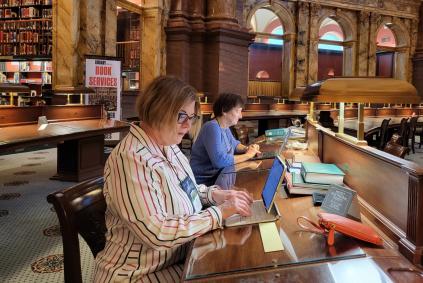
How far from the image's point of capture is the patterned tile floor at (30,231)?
2.75 metres

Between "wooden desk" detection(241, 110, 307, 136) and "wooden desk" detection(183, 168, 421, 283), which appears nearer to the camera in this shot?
"wooden desk" detection(183, 168, 421, 283)

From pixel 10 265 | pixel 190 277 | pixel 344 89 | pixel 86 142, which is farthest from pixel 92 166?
pixel 190 277

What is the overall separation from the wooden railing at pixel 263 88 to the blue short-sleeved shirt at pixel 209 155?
13.5m

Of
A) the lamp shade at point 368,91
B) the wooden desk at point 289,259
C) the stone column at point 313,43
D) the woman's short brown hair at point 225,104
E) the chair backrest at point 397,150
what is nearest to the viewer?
the wooden desk at point 289,259

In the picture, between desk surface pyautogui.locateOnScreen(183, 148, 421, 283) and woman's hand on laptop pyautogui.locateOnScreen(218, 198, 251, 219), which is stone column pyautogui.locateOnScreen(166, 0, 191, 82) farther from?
desk surface pyautogui.locateOnScreen(183, 148, 421, 283)

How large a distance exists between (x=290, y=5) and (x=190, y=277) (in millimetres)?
13885

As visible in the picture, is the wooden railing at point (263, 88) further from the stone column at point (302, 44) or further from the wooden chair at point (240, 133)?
the wooden chair at point (240, 133)

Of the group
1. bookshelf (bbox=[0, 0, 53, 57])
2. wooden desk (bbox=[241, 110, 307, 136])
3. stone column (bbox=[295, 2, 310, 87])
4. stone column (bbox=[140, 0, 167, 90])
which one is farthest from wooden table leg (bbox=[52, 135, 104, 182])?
stone column (bbox=[295, 2, 310, 87])

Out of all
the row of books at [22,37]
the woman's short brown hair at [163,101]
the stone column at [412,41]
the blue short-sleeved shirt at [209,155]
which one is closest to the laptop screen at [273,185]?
the woman's short brown hair at [163,101]

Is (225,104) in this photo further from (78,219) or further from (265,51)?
(265,51)

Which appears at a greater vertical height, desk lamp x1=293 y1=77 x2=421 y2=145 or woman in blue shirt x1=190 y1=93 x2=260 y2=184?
desk lamp x1=293 y1=77 x2=421 y2=145

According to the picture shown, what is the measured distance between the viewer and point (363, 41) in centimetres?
1490

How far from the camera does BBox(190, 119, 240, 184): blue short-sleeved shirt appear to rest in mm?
2979

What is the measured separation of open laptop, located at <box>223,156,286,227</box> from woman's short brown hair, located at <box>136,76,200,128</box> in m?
0.46
